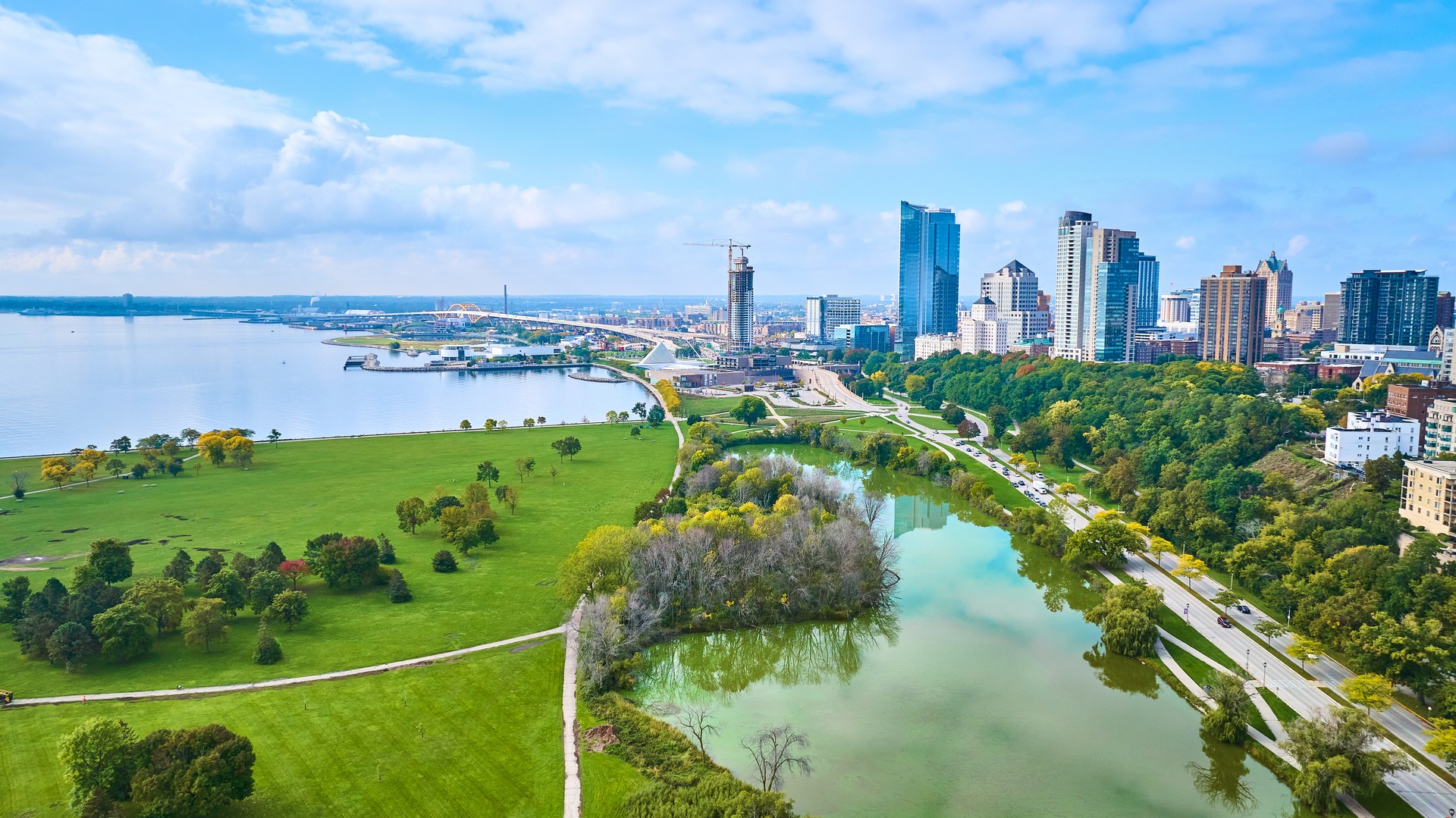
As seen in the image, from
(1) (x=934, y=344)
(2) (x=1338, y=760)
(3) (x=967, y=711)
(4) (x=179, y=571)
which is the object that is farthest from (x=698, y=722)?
(1) (x=934, y=344)

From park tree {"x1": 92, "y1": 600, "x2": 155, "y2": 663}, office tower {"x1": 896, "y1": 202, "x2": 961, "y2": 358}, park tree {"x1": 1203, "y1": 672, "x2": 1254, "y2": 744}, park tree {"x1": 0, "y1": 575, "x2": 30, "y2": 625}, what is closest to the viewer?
park tree {"x1": 1203, "y1": 672, "x2": 1254, "y2": 744}

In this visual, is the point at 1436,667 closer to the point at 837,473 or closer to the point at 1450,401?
the point at 1450,401

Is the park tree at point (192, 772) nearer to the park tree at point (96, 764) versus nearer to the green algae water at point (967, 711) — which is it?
the park tree at point (96, 764)

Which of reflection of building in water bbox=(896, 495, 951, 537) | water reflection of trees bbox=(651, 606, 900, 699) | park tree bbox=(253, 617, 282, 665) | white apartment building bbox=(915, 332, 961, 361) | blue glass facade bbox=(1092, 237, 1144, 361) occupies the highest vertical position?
blue glass facade bbox=(1092, 237, 1144, 361)

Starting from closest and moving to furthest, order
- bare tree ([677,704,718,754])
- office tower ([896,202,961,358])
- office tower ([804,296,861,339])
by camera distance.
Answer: bare tree ([677,704,718,754]) < office tower ([896,202,961,358]) < office tower ([804,296,861,339])

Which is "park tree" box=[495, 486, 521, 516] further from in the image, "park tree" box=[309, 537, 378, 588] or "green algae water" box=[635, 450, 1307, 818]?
"green algae water" box=[635, 450, 1307, 818]

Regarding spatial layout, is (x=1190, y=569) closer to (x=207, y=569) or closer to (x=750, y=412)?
(x=207, y=569)

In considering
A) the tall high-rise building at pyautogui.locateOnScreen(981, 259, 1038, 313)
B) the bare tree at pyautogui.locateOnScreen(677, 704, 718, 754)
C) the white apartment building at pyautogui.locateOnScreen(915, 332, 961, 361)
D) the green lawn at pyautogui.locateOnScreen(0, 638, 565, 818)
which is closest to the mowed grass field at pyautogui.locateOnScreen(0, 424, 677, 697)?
the green lawn at pyautogui.locateOnScreen(0, 638, 565, 818)
